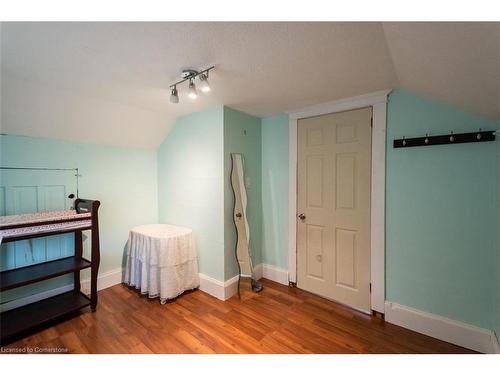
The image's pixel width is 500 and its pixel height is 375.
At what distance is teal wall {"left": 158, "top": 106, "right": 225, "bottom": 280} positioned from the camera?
2.35m

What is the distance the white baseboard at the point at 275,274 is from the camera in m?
2.69

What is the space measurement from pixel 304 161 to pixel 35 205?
2792 mm

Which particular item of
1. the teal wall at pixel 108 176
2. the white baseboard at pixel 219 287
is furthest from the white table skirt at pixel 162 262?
the teal wall at pixel 108 176

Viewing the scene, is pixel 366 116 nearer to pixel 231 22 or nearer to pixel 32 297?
pixel 231 22

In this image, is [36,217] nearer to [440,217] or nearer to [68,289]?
[68,289]

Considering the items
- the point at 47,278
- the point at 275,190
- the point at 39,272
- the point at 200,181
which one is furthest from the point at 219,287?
the point at 39,272

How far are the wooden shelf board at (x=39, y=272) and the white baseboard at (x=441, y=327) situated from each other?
9.45 ft

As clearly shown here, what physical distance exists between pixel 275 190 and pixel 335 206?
763 millimetres

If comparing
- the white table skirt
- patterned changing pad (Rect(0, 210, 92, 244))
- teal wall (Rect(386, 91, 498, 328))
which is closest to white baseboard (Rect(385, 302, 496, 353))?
teal wall (Rect(386, 91, 498, 328))

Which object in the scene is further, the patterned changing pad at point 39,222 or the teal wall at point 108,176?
the teal wall at point 108,176

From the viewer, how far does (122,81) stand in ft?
5.69

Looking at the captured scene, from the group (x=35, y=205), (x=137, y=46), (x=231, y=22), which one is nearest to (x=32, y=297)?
(x=35, y=205)

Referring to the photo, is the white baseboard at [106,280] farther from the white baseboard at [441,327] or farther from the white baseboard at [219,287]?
the white baseboard at [441,327]

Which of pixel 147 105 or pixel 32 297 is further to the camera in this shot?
pixel 147 105
